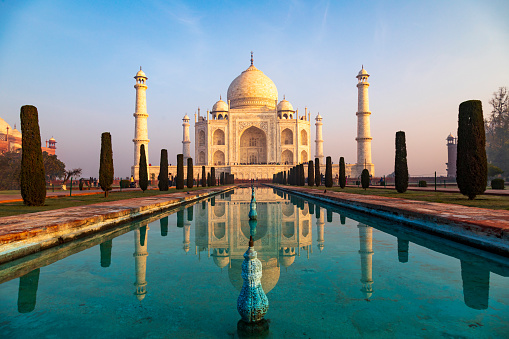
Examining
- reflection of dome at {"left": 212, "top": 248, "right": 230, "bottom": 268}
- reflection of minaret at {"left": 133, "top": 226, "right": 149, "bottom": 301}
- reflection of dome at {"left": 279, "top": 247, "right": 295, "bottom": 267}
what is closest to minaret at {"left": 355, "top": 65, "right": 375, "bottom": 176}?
reflection of minaret at {"left": 133, "top": 226, "right": 149, "bottom": 301}

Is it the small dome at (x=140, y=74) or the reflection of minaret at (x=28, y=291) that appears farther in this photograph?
the small dome at (x=140, y=74)

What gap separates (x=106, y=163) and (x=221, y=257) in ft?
33.5

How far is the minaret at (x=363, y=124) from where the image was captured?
34.8 m

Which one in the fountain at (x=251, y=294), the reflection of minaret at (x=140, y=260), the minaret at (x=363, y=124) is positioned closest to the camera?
the fountain at (x=251, y=294)

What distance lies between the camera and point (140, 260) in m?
3.46

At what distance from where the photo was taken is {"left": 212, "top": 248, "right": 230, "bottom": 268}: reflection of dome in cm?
324

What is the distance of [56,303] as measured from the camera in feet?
7.35

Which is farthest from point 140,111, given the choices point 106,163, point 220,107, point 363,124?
point 106,163

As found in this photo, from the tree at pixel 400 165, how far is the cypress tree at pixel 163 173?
11.4m

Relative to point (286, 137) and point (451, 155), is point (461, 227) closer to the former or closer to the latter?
Result: point (286, 137)

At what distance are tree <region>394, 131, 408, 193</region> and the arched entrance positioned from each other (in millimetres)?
32883

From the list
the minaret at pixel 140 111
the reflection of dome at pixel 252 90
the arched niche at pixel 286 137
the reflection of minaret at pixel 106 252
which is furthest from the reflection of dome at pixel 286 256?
the reflection of dome at pixel 252 90

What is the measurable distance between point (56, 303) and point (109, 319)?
22.3 inches

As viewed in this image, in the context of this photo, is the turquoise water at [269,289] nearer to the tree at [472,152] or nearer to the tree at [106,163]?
the tree at [472,152]
